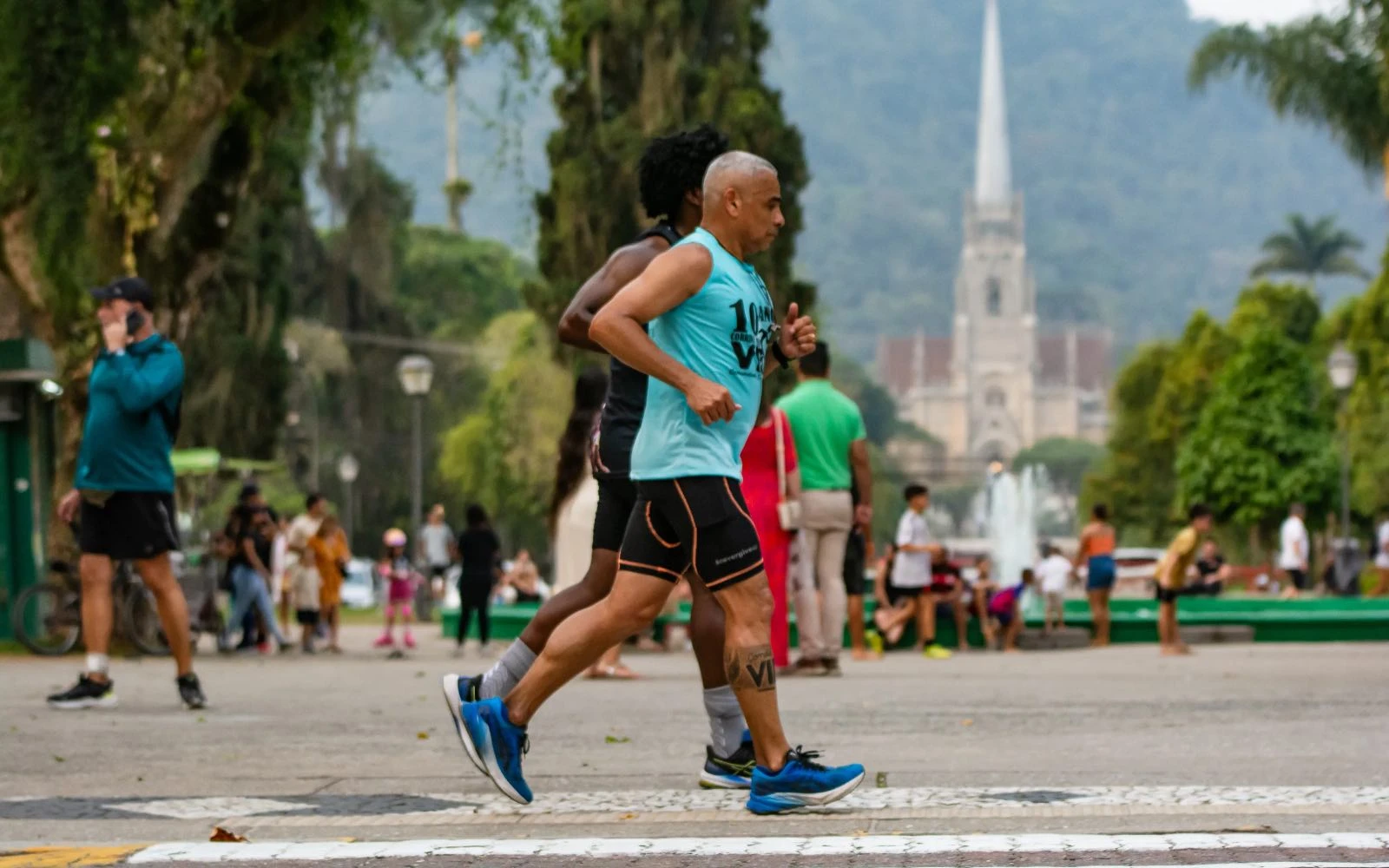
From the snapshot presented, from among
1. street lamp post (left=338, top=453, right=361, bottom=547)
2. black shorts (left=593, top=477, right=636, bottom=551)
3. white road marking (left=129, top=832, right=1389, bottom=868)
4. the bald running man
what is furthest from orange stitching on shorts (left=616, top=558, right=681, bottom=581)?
street lamp post (left=338, top=453, right=361, bottom=547)

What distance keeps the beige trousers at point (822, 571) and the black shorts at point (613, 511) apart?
6.28m

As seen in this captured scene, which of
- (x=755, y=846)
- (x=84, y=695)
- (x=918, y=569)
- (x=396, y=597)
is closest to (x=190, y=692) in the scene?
(x=84, y=695)

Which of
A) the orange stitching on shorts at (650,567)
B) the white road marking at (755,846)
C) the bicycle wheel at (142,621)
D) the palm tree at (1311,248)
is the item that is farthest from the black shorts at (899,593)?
the palm tree at (1311,248)

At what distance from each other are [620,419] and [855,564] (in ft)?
30.6

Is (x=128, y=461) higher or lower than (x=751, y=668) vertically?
higher

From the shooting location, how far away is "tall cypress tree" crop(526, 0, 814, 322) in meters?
38.2

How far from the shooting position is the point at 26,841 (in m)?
5.61

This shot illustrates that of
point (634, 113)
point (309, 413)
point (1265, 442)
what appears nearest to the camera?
point (634, 113)

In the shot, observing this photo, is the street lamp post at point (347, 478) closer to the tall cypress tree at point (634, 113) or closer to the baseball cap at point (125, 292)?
the tall cypress tree at point (634, 113)

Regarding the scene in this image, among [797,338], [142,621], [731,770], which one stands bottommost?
[142,621]

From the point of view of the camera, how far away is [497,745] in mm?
6266

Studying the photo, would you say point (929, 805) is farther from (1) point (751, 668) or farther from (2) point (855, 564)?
(2) point (855, 564)

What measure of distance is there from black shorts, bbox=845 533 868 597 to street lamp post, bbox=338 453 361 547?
4722 centimetres

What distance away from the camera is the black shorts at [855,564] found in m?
16.2
